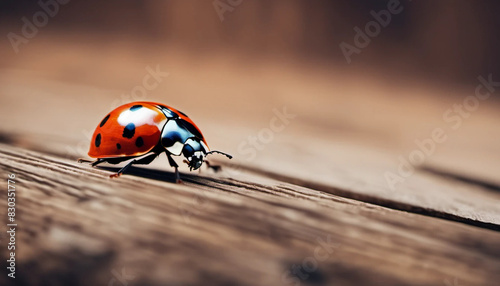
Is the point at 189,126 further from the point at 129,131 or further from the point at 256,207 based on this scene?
the point at 256,207

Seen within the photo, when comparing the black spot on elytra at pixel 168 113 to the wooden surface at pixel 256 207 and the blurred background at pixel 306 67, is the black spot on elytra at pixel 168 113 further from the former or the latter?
the blurred background at pixel 306 67

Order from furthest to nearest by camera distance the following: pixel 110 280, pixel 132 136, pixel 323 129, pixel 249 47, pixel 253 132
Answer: pixel 249 47 < pixel 323 129 < pixel 253 132 < pixel 132 136 < pixel 110 280

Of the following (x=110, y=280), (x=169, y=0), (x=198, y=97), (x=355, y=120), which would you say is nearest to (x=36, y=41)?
(x=169, y=0)

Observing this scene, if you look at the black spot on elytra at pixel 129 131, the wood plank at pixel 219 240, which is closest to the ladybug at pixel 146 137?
the black spot on elytra at pixel 129 131

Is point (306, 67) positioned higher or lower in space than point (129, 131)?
higher

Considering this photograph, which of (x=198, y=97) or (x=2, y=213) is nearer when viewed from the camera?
(x=2, y=213)

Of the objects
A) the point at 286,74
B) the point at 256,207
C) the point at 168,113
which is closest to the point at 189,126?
the point at 168,113

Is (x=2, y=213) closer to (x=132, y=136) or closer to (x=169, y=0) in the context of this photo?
(x=132, y=136)
